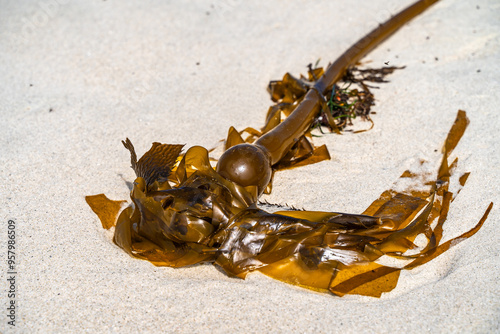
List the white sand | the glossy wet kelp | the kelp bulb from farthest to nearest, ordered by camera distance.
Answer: the kelp bulb < the glossy wet kelp < the white sand

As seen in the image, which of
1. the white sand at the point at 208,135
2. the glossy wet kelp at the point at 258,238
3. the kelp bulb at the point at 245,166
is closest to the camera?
the white sand at the point at 208,135

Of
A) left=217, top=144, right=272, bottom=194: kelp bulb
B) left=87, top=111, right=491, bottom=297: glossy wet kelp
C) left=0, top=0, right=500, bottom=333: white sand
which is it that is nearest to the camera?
left=0, top=0, right=500, bottom=333: white sand

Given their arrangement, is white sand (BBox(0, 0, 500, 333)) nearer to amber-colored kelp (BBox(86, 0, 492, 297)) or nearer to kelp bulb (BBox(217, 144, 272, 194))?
amber-colored kelp (BBox(86, 0, 492, 297))

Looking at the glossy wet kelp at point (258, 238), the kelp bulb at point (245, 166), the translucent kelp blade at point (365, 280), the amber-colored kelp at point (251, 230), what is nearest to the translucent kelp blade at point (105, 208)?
the amber-colored kelp at point (251, 230)

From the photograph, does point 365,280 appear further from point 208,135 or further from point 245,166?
point 208,135

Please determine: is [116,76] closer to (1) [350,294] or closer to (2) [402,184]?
(2) [402,184]

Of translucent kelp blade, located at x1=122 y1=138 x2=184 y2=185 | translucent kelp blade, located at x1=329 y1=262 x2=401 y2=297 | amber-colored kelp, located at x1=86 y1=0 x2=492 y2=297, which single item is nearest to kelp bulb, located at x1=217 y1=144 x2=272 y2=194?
amber-colored kelp, located at x1=86 y1=0 x2=492 y2=297

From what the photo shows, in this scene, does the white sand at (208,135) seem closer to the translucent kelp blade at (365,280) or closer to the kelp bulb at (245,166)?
the translucent kelp blade at (365,280)
